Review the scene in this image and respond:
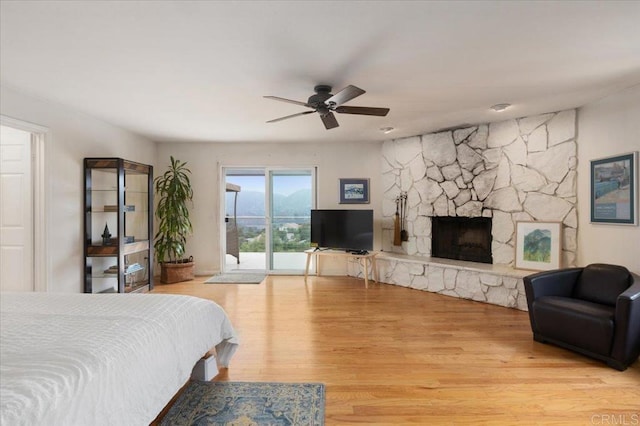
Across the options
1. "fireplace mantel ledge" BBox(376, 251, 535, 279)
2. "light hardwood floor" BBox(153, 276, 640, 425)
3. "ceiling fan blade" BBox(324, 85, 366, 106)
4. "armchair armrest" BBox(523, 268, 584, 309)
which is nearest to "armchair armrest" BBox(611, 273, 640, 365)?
"light hardwood floor" BBox(153, 276, 640, 425)

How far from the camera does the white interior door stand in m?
3.41

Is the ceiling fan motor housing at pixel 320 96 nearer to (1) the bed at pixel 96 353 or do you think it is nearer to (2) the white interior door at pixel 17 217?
(1) the bed at pixel 96 353

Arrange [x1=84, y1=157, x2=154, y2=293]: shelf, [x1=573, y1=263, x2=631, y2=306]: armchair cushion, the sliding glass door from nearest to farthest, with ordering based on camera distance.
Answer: [x1=573, y1=263, x2=631, y2=306]: armchair cushion → [x1=84, y1=157, x2=154, y2=293]: shelf → the sliding glass door

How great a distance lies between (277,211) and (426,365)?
3.97 m

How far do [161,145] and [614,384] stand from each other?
6.63 meters

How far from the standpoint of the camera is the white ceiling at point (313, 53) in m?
1.86

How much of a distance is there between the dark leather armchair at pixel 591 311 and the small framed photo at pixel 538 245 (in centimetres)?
77

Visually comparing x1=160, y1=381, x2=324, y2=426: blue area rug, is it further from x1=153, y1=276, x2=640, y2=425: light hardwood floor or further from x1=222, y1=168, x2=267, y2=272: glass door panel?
x1=222, y1=168, x2=267, y2=272: glass door panel

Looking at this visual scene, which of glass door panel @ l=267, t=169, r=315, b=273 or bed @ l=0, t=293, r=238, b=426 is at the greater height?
glass door panel @ l=267, t=169, r=315, b=273

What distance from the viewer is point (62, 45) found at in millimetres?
2232

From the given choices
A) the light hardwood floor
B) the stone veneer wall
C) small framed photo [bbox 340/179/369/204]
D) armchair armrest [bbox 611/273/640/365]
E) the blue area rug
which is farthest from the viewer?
small framed photo [bbox 340/179/369/204]

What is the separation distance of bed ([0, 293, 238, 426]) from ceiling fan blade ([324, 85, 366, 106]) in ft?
6.47

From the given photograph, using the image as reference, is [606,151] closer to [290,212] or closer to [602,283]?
[602,283]

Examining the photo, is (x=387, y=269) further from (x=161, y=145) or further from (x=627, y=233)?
(x=161, y=145)
